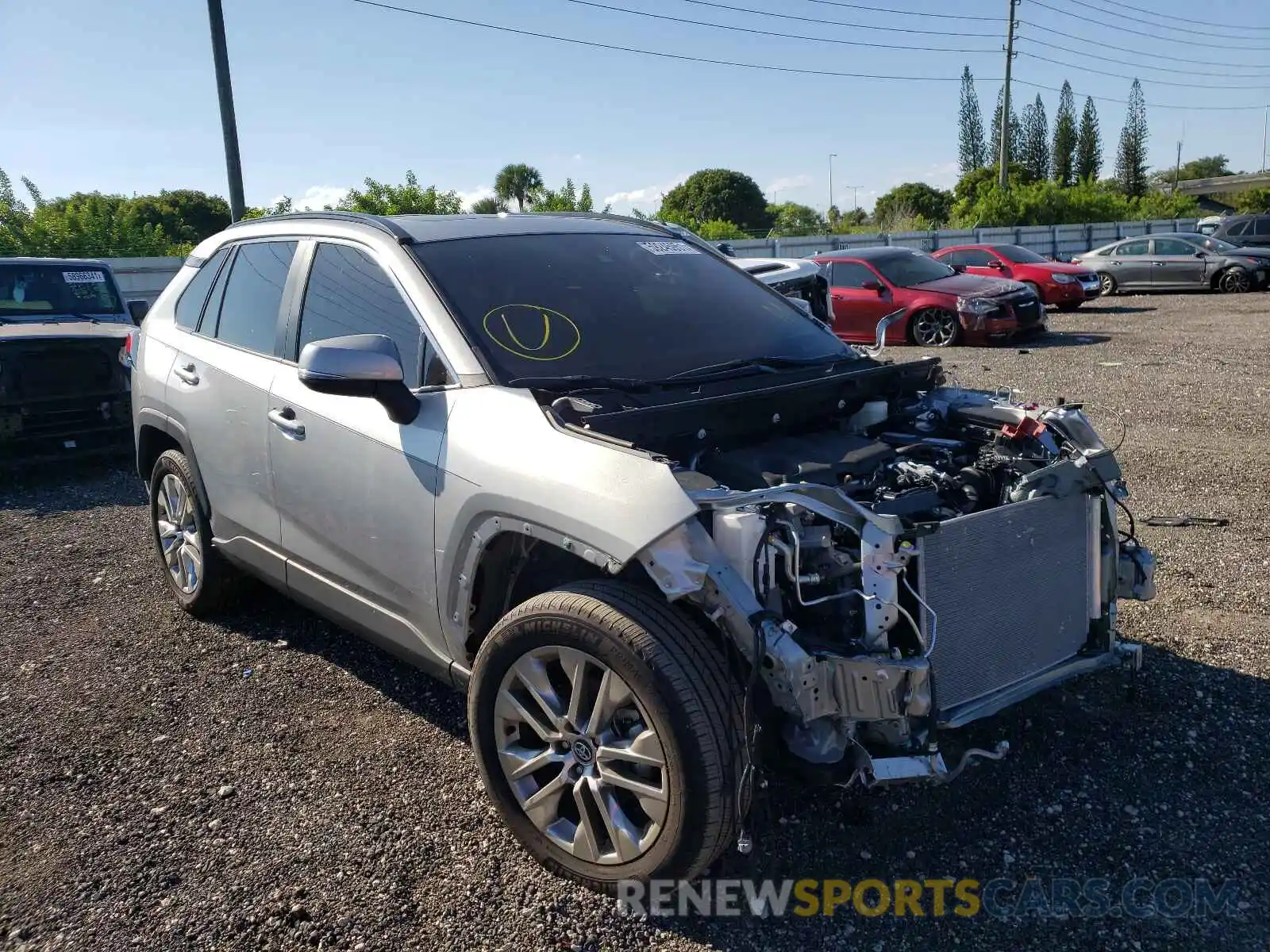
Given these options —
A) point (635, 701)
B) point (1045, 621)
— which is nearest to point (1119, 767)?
point (1045, 621)

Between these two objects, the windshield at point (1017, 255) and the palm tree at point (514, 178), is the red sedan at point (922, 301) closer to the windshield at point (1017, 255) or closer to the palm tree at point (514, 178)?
the windshield at point (1017, 255)

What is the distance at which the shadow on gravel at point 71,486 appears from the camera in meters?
7.77

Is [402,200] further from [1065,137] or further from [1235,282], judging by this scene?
[1065,137]

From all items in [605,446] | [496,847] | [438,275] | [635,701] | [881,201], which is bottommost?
[496,847]

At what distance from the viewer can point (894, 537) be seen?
2686 millimetres

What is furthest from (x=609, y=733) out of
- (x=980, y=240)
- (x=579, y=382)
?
(x=980, y=240)

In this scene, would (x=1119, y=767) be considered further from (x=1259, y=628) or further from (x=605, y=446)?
(x=605, y=446)

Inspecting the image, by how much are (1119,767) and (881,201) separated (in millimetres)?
70468

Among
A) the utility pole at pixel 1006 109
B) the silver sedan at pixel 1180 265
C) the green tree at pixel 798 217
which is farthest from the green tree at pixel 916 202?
the silver sedan at pixel 1180 265

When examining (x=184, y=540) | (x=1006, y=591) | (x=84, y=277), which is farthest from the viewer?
(x=84, y=277)

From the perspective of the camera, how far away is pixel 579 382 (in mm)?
3400

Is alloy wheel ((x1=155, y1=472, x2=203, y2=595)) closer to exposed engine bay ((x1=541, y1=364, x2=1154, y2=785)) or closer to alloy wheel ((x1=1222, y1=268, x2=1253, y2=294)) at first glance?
exposed engine bay ((x1=541, y1=364, x2=1154, y2=785))

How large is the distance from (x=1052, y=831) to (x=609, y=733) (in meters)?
1.46

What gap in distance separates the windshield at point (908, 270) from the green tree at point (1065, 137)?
67385 mm
